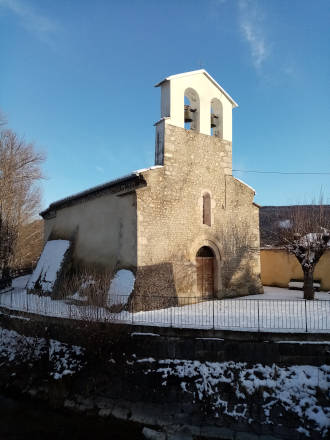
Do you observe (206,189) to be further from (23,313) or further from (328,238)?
(23,313)

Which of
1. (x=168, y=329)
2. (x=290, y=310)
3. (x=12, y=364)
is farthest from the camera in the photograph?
(x=290, y=310)

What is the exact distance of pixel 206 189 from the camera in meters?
14.8

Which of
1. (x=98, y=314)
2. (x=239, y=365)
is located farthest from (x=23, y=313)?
(x=239, y=365)

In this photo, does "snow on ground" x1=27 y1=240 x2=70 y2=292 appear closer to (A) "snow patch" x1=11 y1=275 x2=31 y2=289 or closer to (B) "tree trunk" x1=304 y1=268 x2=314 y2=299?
(A) "snow patch" x1=11 y1=275 x2=31 y2=289

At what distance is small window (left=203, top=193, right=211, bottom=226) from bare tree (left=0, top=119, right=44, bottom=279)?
46.9 feet

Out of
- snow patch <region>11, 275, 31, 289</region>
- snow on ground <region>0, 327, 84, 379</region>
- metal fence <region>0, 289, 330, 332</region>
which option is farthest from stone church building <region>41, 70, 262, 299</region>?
snow patch <region>11, 275, 31, 289</region>

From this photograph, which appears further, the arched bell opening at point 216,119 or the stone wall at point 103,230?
the arched bell opening at point 216,119

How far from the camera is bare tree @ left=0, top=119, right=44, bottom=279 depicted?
2223 cm

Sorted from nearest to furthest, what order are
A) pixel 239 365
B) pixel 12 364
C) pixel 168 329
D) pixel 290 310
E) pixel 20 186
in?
pixel 239 365, pixel 168 329, pixel 12 364, pixel 290 310, pixel 20 186

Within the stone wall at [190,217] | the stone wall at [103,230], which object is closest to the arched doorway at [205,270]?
the stone wall at [190,217]

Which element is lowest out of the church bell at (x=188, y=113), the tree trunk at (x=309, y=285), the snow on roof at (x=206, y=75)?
the tree trunk at (x=309, y=285)

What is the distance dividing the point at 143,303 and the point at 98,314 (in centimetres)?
227

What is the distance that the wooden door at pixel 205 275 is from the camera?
14.5 meters

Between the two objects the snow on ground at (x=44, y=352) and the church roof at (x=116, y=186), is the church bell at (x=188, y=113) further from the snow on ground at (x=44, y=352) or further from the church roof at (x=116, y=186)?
the snow on ground at (x=44, y=352)
